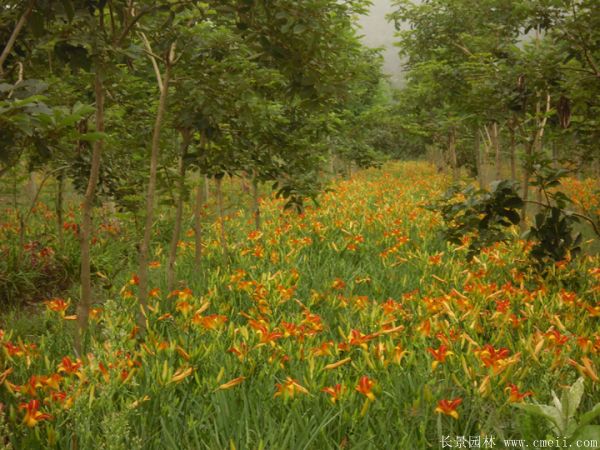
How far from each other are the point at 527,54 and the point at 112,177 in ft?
12.5

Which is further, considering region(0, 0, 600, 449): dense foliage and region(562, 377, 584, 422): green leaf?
region(0, 0, 600, 449): dense foliage

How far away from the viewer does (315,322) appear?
120 inches

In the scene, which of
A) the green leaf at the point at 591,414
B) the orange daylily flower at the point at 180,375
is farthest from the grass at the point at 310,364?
the green leaf at the point at 591,414

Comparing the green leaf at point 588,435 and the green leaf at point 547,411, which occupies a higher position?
the green leaf at point 547,411

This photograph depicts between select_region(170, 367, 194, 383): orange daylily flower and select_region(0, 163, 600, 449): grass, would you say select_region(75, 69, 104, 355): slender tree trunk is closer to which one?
select_region(0, 163, 600, 449): grass

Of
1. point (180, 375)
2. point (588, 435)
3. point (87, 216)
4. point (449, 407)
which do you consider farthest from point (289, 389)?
point (87, 216)

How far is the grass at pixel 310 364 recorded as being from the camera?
209cm

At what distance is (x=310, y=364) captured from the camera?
2.59 metres

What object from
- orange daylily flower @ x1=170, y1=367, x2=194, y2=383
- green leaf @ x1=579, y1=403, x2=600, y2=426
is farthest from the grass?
green leaf @ x1=579, y1=403, x2=600, y2=426

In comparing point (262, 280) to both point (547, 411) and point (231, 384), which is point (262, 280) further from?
point (547, 411)

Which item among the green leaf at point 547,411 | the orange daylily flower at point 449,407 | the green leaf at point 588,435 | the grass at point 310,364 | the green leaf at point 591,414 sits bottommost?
the grass at point 310,364

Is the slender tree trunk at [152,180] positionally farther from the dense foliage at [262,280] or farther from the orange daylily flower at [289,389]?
the orange daylily flower at [289,389]

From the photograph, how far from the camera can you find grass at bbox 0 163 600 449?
6.87 feet

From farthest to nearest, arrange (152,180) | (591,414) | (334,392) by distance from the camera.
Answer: (152,180) < (334,392) < (591,414)
